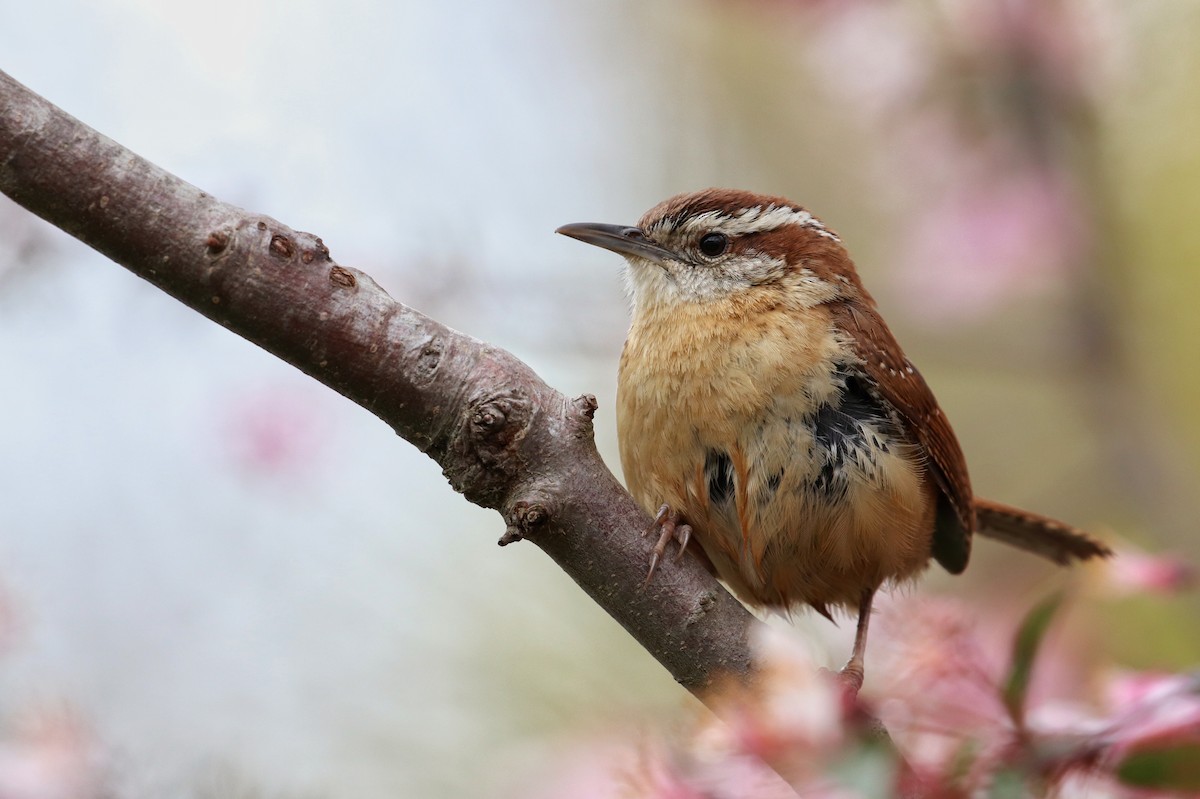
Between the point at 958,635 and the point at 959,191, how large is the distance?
286cm

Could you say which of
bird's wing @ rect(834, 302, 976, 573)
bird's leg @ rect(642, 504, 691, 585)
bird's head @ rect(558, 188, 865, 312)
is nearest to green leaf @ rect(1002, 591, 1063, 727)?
bird's leg @ rect(642, 504, 691, 585)

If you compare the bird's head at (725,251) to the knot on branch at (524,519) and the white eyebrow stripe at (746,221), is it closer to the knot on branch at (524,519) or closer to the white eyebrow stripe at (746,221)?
the white eyebrow stripe at (746,221)

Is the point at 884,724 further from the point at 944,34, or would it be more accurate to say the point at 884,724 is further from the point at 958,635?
the point at 944,34

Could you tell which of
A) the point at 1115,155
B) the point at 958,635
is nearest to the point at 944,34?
the point at 1115,155

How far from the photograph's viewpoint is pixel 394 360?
1.98 metres

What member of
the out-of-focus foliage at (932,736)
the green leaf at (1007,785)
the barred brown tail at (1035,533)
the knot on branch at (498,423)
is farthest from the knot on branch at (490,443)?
the barred brown tail at (1035,533)

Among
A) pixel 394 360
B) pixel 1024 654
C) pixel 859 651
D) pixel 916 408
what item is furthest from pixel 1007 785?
pixel 916 408

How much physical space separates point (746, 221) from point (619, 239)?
37 cm

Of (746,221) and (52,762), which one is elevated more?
(746,221)

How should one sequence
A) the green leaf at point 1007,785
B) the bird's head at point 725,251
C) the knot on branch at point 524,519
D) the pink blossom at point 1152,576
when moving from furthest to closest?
the bird's head at point 725,251 → the pink blossom at point 1152,576 → the knot on branch at point 524,519 → the green leaf at point 1007,785

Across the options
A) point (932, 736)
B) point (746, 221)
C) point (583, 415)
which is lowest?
point (932, 736)

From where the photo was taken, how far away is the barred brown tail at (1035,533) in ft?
11.7

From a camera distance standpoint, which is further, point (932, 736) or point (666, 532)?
point (666, 532)

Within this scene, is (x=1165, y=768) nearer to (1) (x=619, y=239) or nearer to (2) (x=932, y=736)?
(2) (x=932, y=736)
